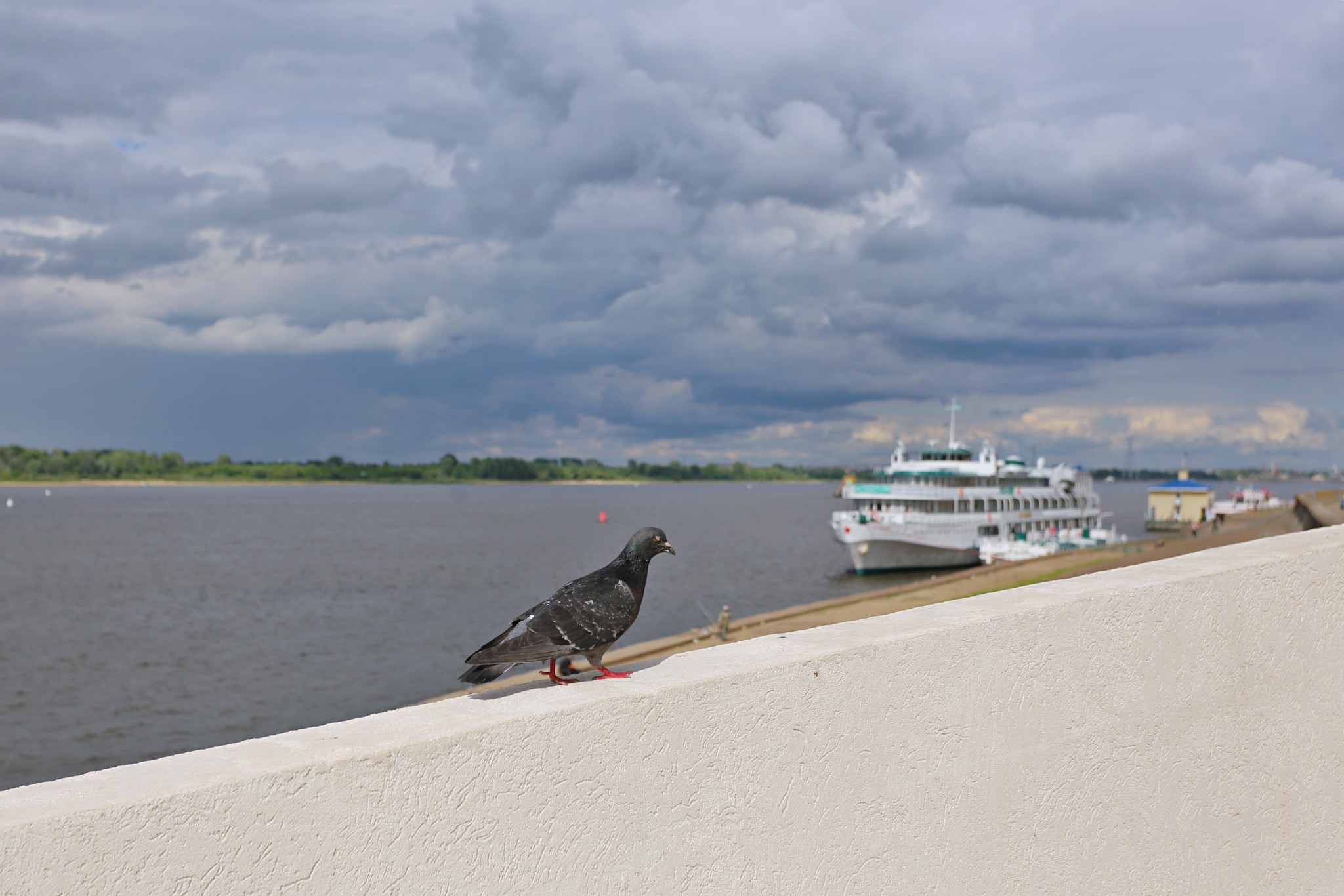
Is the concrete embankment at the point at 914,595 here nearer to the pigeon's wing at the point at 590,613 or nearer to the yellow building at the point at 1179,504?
the pigeon's wing at the point at 590,613

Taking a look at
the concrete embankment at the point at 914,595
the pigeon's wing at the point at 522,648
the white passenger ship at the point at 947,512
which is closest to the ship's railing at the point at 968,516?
the white passenger ship at the point at 947,512

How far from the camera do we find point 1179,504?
2940 inches

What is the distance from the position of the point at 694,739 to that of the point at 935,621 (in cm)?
108

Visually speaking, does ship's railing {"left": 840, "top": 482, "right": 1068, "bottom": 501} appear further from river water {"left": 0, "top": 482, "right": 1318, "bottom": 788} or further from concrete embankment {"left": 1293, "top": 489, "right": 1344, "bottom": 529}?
concrete embankment {"left": 1293, "top": 489, "right": 1344, "bottom": 529}

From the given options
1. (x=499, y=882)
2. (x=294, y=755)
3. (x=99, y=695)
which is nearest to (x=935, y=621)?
(x=499, y=882)

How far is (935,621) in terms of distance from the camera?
3.29m

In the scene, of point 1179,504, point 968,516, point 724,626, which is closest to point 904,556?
point 968,516

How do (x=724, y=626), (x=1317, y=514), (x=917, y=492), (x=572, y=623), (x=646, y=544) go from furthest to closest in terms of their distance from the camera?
(x=917, y=492)
(x=1317, y=514)
(x=724, y=626)
(x=646, y=544)
(x=572, y=623)

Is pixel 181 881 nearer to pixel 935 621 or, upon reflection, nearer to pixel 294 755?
pixel 294 755

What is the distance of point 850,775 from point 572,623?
1.06 metres

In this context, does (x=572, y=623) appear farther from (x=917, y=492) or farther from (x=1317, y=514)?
(x=917, y=492)

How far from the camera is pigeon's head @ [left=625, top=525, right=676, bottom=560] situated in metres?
3.55

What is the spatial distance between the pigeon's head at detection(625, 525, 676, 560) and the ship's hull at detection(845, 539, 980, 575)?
44.4m

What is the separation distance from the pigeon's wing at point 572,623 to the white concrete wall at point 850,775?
41 centimetres
